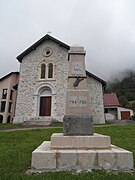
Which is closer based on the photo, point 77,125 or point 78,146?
point 78,146

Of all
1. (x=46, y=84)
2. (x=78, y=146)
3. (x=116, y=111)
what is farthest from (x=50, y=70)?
(x=116, y=111)

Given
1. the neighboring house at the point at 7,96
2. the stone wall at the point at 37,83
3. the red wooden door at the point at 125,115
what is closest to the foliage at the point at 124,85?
the red wooden door at the point at 125,115

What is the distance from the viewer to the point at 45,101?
20.7m

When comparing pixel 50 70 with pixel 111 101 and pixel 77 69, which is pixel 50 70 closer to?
pixel 77 69

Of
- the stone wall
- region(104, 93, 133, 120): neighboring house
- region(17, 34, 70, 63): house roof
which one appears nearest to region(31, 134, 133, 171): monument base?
the stone wall

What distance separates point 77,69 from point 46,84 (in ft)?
49.7

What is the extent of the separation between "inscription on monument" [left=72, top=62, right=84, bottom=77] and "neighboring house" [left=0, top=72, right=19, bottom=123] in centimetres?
2373

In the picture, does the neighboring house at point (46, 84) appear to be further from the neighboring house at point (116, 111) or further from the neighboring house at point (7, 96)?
the neighboring house at point (116, 111)

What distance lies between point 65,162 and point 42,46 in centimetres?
1971

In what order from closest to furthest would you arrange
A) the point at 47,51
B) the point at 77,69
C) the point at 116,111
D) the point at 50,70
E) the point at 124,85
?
1. the point at 77,69
2. the point at 50,70
3. the point at 47,51
4. the point at 116,111
5. the point at 124,85

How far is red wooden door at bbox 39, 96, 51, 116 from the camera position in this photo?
2026 centimetres

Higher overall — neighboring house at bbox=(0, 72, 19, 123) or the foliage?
the foliage

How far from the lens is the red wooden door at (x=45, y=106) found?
66.5 feet

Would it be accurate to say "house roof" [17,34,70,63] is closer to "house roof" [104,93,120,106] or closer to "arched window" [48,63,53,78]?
"arched window" [48,63,53,78]
